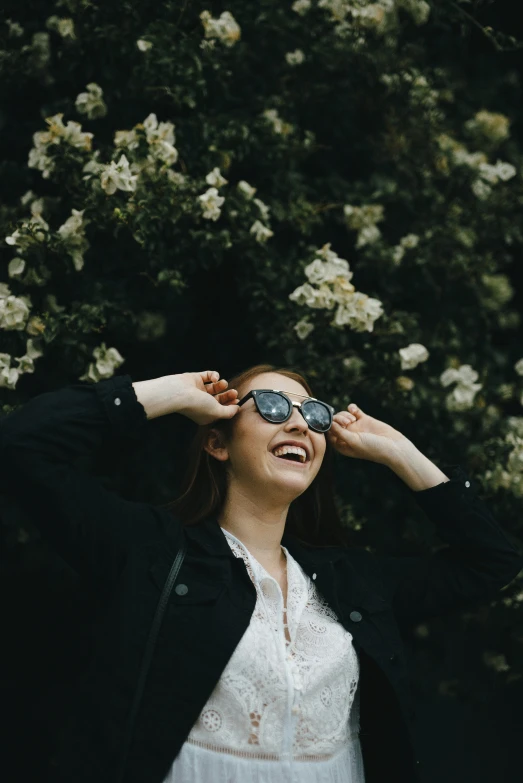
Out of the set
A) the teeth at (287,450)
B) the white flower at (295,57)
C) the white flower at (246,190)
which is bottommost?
the teeth at (287,450)

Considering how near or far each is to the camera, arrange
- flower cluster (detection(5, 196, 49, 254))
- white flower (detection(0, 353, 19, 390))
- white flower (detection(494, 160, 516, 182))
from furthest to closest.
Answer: white flower (detection(494, 160, 516, 182)) < flower cluster (detection(5, 196, 49, 254)) < white flower (detection(0, 353, 19, 390))

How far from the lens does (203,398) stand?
102 inches

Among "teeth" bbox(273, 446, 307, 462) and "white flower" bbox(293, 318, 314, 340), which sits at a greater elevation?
"teeth" bbox(273, 446, 307, 462)

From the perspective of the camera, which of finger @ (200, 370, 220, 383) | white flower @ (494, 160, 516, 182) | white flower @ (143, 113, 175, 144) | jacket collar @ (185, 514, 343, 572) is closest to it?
jacket collar @ (185, 514, 343, 572)

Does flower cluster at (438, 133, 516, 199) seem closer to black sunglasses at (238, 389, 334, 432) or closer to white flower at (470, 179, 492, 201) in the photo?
white flower at (470, 179, 492, 201)

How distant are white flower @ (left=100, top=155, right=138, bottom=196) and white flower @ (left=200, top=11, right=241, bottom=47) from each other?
2.16 feet

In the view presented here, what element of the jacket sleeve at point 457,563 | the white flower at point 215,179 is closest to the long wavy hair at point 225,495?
the jacket sleeve at point 457,563

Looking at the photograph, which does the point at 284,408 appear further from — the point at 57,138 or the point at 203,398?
the point at 57,138

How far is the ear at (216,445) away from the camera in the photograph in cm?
277

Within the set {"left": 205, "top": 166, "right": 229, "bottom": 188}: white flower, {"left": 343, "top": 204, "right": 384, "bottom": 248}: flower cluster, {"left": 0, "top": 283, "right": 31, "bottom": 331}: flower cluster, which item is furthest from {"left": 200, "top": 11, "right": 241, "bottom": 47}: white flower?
{"left": 0, "top": 283, "right": 31, "bottom": 331}: flower cluster

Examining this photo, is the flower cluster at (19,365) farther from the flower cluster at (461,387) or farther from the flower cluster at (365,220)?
the flower cluster at (461,387)

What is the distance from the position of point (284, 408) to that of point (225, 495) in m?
0.32

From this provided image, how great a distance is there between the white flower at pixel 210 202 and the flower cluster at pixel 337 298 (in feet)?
1.18

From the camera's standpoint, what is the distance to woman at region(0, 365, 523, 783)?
2.29 metres
